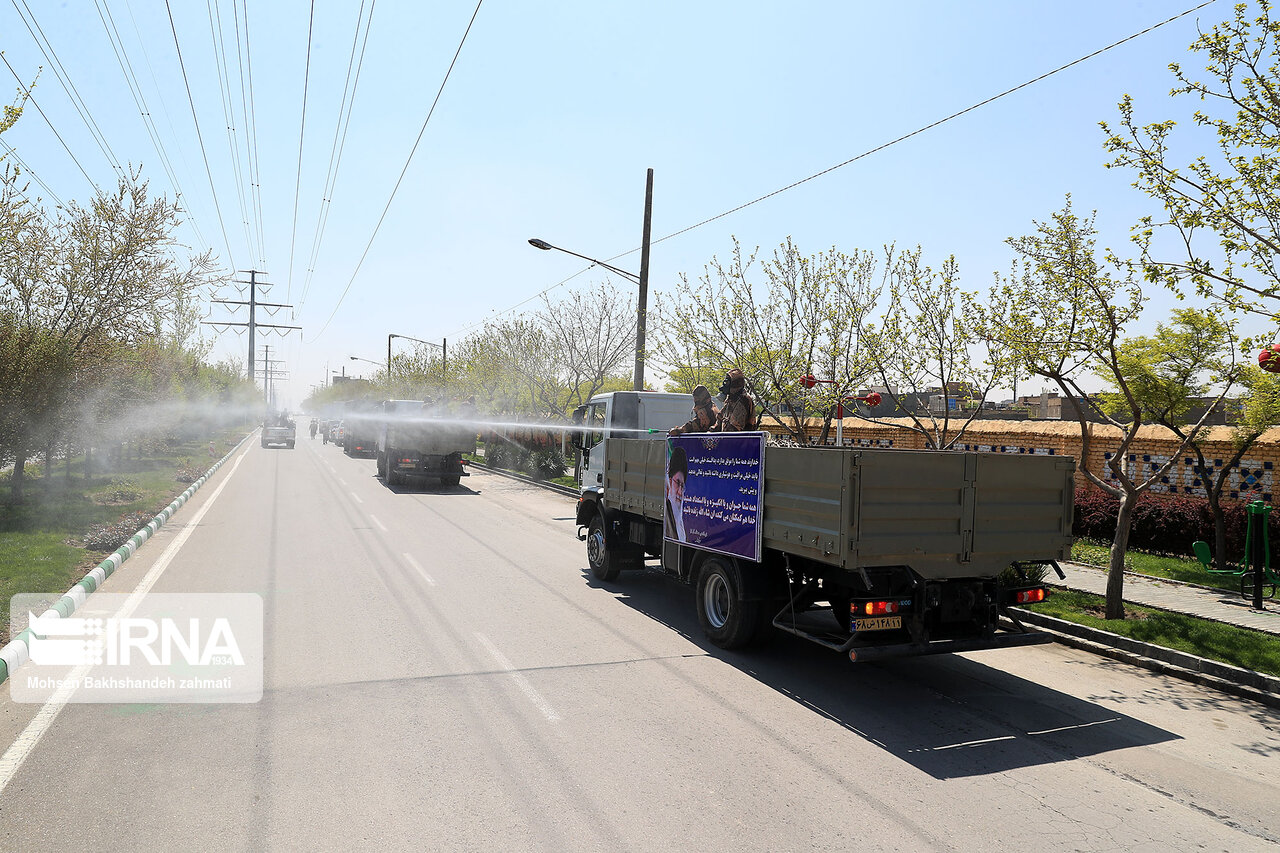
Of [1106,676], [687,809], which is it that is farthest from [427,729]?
[1106,676]

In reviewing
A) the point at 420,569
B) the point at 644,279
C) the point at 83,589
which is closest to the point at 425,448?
the point at 644,279

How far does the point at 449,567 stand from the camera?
36.7 feet

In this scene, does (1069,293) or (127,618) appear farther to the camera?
(1069,293)

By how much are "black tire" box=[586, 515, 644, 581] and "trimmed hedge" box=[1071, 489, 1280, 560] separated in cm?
876

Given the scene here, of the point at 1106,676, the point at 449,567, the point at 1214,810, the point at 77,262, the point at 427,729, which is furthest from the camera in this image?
the point at 77,262

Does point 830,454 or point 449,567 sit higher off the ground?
point 830,454

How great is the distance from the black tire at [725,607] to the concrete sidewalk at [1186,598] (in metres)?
5.06

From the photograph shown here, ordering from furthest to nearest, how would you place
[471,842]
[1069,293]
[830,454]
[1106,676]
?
1. [1069,293]
2. [1106,676]
3. [830,454]
4. [471,842]

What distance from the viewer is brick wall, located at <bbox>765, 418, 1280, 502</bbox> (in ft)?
44.4

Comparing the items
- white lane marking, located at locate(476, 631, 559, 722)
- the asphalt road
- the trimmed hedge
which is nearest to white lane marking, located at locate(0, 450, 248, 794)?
the asphalt road

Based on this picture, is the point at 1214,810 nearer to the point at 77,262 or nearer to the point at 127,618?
the point at 127,618

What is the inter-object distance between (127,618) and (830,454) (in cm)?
699

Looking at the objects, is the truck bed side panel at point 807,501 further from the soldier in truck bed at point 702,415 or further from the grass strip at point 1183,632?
the grass strip at point 1183,632

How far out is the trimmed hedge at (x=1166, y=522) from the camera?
1259 centimetres
